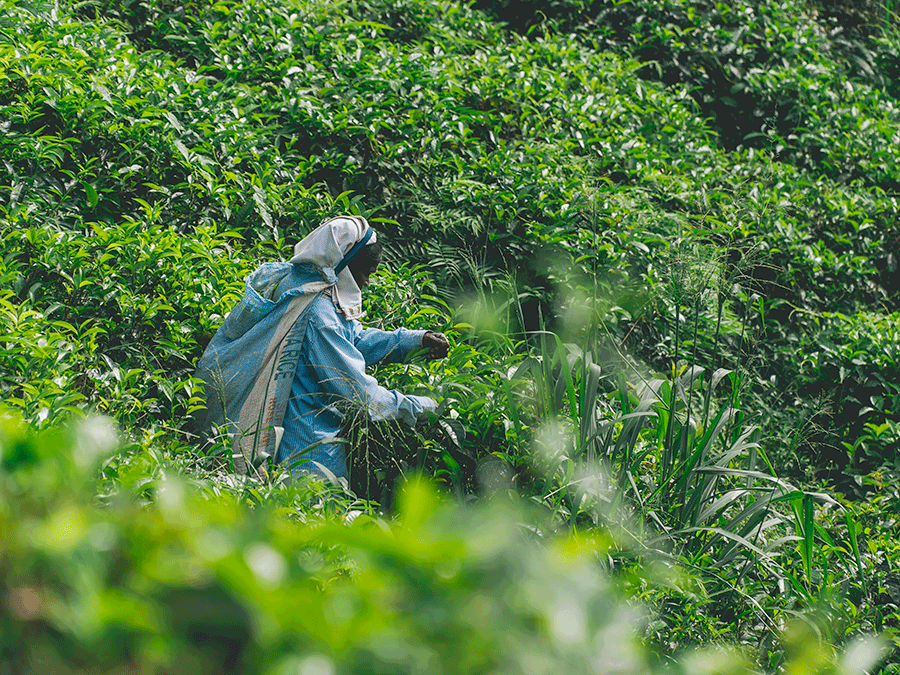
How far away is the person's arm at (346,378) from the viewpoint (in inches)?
107

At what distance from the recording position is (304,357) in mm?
2881

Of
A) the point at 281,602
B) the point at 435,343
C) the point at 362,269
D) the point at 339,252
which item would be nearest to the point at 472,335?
the point at 435,343

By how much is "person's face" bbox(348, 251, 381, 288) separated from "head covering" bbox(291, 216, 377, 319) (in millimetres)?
34

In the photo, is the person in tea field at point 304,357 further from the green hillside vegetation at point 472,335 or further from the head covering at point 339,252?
the green hillside vegetation at point 472,335

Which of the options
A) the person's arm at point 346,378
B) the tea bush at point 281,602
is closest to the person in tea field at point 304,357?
the person's arm at point 346,378

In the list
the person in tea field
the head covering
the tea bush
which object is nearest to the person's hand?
the person in tea field

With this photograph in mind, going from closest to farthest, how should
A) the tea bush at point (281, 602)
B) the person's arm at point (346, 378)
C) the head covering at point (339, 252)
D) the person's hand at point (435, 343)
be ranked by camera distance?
the tea bush at point (281, 602)
the person's arm at point (346, 378)
the head covering at point (339, 252)
the person's hand at point (435, 343)

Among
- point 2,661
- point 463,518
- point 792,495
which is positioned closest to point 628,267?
point 792,495

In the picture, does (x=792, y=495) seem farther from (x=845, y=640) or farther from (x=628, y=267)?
(x=628, y=267)

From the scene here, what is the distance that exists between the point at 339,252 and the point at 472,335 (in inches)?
34.0

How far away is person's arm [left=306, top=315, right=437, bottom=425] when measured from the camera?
8.96 ft

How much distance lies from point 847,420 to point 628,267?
1846mm

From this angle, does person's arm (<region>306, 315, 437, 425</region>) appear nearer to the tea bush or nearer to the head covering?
the head covering

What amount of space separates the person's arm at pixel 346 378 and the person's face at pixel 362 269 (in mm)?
253
